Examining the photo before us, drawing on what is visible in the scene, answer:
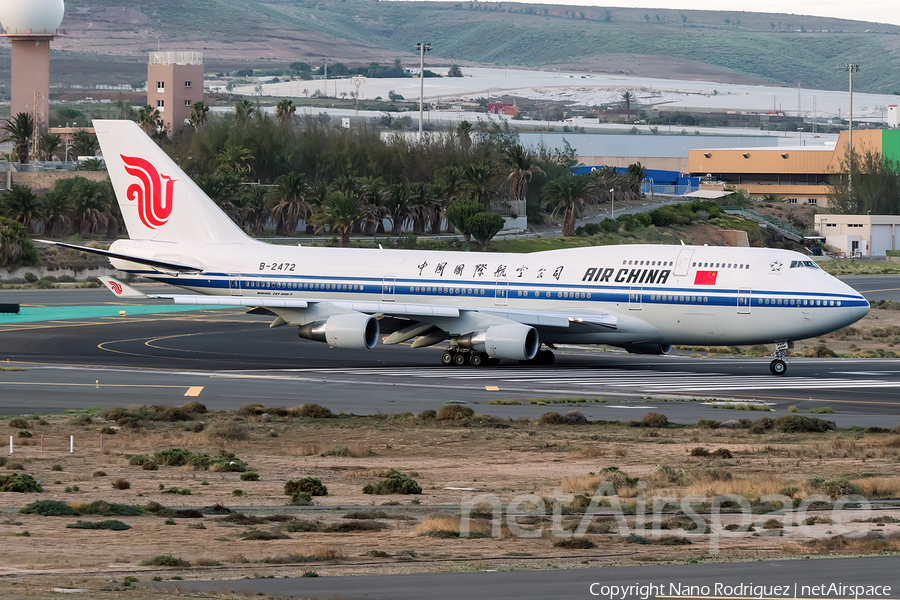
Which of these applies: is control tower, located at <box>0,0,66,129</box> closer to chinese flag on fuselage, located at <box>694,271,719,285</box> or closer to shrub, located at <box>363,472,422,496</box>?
chinese flag on fuselage, located at <box>694,271,719,285</box>

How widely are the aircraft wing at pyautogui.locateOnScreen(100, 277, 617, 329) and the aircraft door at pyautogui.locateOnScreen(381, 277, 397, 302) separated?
824 millimetres

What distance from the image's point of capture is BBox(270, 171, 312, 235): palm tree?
380 feet

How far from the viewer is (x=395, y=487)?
2386 centimetres

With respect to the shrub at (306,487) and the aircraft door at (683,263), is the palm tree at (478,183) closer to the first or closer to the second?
the aircraft door at (683,263)

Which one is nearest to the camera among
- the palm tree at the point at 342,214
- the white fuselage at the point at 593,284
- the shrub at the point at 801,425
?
the shrub at the point at 801,425

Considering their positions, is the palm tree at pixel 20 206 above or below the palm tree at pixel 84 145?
below

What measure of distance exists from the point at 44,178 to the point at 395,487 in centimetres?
11106

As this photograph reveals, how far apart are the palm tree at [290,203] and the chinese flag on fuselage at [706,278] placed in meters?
74.1

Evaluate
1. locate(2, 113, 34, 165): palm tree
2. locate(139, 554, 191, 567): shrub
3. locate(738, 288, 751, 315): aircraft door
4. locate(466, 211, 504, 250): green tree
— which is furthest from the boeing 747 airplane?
locate(2, 113, 34, 165): palm tree

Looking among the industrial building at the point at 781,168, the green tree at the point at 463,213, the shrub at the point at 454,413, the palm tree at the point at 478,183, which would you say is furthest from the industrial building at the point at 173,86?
the shrub at the point at 454,413

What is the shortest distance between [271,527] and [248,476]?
511 centimetres

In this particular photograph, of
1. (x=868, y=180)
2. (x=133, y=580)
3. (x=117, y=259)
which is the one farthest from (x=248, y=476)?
(x=868, y=180)

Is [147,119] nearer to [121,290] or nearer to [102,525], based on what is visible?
[121,290]

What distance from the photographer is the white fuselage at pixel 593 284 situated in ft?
149
